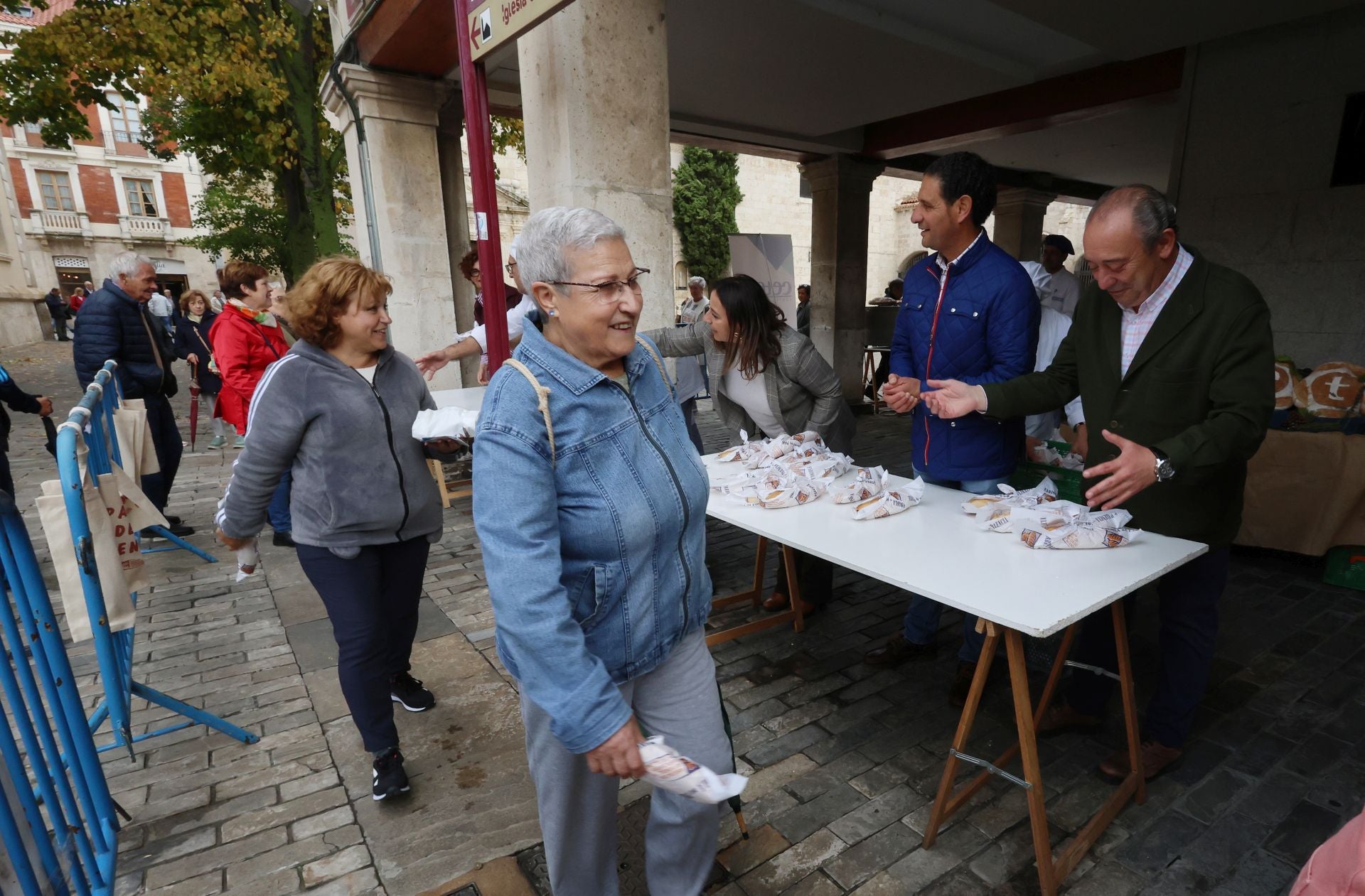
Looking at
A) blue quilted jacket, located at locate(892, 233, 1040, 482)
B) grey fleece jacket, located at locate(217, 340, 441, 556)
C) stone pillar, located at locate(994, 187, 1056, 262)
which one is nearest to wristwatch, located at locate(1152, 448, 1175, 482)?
blue quilted jacket, located at locate(892, 233, 1040, 482)

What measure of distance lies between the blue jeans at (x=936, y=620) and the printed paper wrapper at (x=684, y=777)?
1.82m

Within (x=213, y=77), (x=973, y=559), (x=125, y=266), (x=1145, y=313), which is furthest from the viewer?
(x=213, y=77)

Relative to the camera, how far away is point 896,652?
3303 mm

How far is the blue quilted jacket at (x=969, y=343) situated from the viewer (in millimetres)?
2742

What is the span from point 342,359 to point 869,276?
24.6 m

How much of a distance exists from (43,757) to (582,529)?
1621 millimetres

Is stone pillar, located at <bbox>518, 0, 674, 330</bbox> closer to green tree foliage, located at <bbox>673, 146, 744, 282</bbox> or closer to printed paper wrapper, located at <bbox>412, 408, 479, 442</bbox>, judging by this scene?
printed paper wrapper, located at <bbox>412, 408, 479, 442</bbox>

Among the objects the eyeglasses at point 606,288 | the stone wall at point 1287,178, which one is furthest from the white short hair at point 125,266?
the stone wall at point 1287,178

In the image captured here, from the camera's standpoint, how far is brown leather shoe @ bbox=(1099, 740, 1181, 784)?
2.44 m

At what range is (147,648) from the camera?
3.67 m

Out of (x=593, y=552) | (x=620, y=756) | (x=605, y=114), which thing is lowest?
(x=620, y=756)

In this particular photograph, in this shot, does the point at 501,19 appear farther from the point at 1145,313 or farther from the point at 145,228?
the point at 145,228

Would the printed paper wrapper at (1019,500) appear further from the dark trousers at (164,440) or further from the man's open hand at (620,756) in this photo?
the dark trousers at (164,440)

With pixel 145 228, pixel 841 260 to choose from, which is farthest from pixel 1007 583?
pixel 145 228
